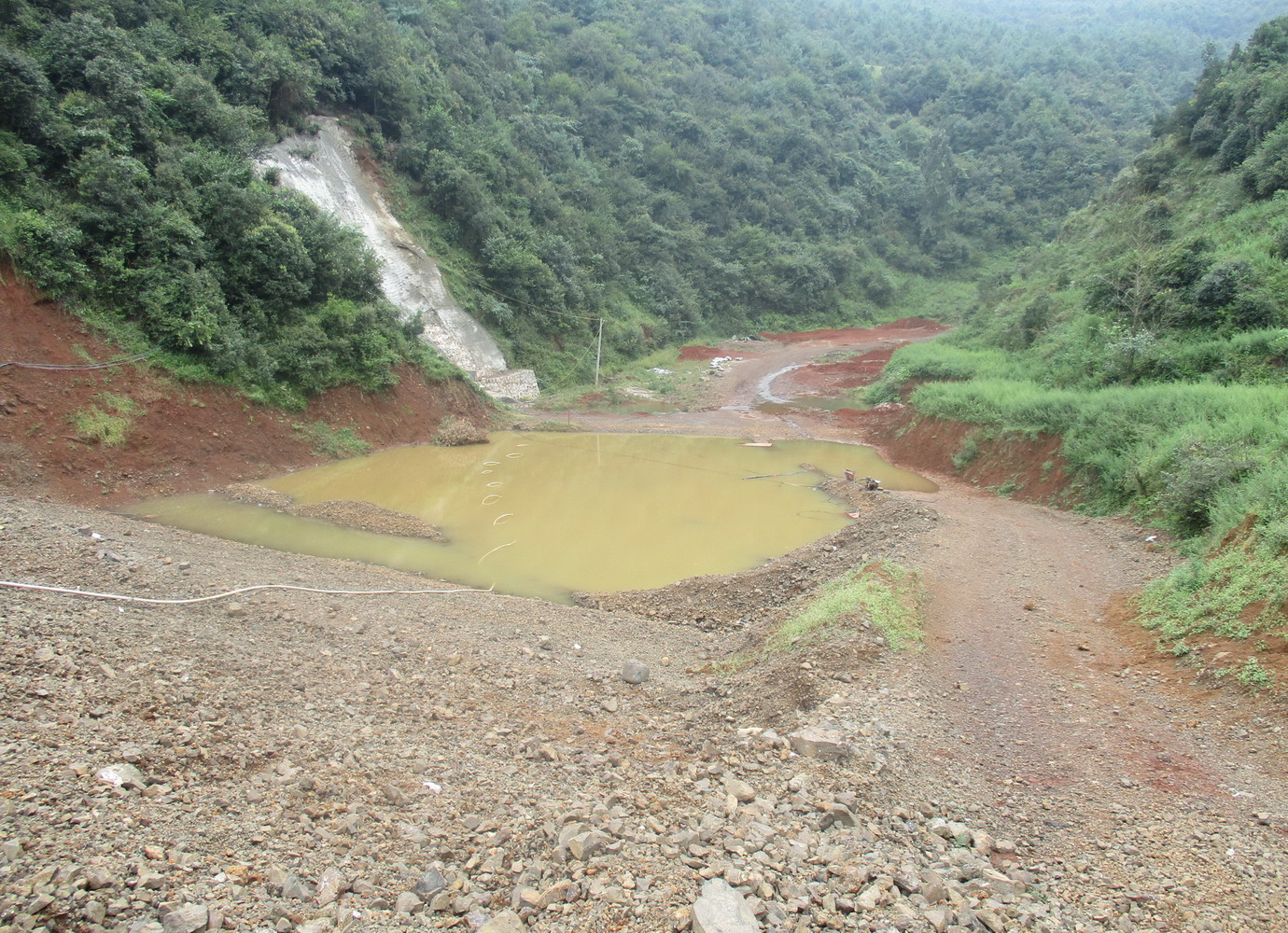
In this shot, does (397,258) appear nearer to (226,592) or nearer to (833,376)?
(833,376)

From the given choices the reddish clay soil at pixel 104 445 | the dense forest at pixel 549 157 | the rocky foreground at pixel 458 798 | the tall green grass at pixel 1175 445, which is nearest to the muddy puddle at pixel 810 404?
the dense forest at pixel 549 157

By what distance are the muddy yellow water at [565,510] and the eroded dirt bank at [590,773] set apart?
3130 mm

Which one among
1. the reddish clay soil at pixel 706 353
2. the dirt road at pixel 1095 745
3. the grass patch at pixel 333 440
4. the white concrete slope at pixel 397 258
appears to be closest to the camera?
the dirt road at pixel 1095 745

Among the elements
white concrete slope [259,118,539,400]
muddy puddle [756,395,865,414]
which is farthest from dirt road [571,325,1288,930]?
white concrete slope [259,118,539,400]

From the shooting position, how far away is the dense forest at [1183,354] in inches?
315

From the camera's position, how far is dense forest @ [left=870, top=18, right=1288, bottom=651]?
7992mm

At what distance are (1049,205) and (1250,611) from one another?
215 feet

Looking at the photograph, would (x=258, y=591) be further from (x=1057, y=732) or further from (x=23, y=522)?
(x=1057, y=732)

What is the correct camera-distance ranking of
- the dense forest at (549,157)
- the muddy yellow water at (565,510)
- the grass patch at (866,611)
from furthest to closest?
the dense forest at (549,157), the muddy yellow water at (565,510), the grass patch at (866,611)

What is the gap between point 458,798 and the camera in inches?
173

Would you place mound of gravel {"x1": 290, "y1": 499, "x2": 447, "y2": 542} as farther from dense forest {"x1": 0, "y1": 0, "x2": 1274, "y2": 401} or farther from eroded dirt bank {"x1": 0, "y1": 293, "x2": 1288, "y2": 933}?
dense forest {"x1": 0, "y1": 0, "x2": 1274, "y2": 401}

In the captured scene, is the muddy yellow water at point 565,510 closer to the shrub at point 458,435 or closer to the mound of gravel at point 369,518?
the mound of gravel at point 369,518

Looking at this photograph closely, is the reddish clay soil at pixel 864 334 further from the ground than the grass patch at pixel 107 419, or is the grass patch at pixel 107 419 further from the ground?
the grass patch at pixel 107 419

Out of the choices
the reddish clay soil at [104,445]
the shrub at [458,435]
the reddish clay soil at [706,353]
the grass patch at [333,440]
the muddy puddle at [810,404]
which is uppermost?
the reddish clay soil at [104,445]
